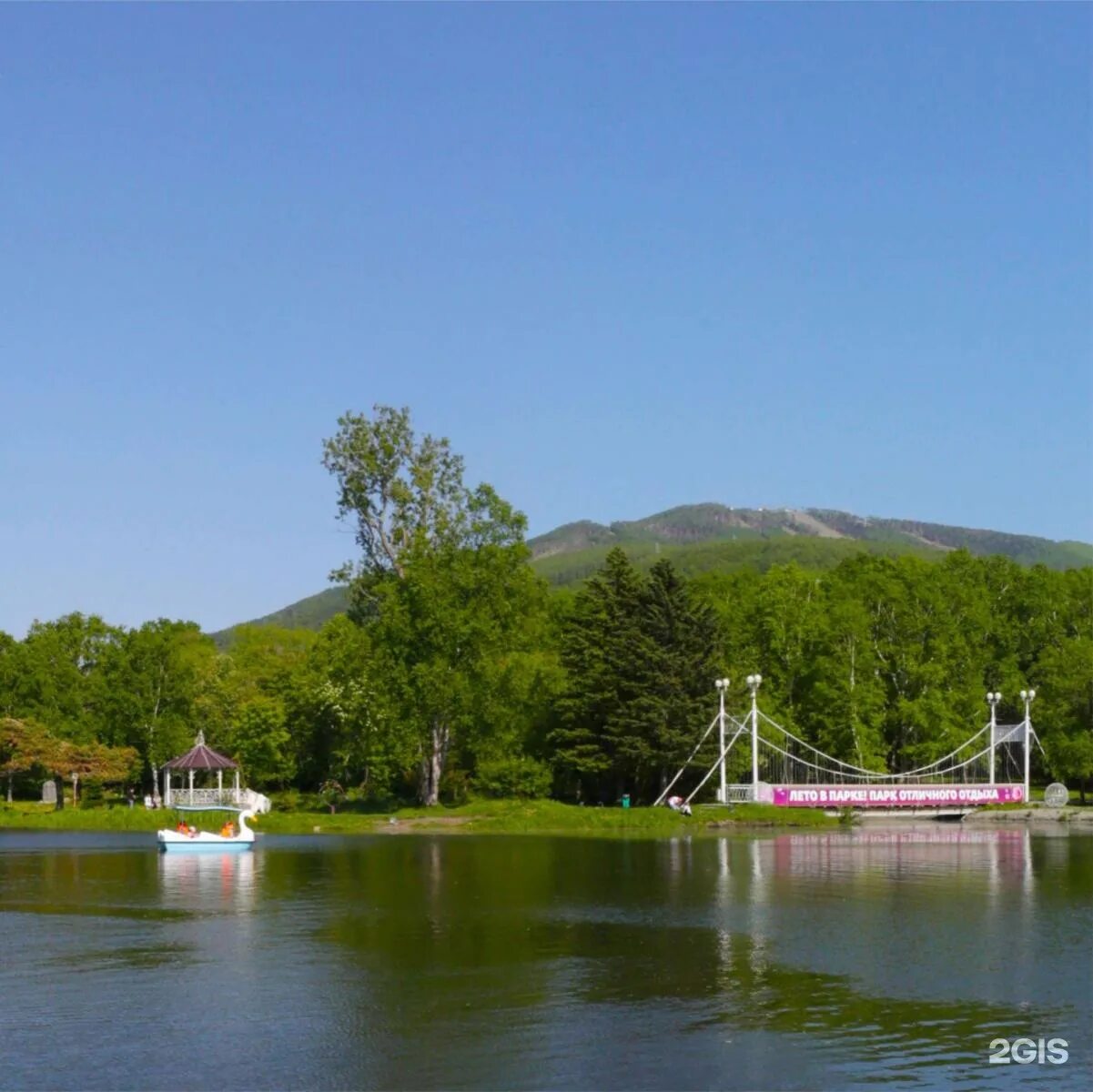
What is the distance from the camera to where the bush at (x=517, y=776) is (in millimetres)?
74688

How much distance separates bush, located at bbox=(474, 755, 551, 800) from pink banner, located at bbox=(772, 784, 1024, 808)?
1161cm

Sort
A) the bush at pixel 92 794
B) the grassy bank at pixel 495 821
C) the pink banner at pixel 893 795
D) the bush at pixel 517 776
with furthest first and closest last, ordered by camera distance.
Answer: the bush at pixel 92 794
the bush at pixel 517 776
the pink banner at pixel 893 795
the grassy bank at pixel 495 821

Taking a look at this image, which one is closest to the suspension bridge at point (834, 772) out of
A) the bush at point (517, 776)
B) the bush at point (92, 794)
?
the bush at point (517, 776)

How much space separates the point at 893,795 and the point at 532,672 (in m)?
18.2

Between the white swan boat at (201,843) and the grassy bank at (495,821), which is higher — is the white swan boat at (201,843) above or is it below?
above

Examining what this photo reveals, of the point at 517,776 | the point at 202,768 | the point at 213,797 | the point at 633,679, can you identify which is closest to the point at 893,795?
the point at 633,679

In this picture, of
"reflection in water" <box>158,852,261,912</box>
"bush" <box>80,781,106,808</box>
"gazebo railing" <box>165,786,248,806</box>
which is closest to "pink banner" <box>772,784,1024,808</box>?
"gazebo railing" <box>165,786,248,806</box>

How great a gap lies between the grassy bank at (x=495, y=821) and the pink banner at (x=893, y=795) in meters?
1.43

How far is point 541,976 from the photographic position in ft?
88.3

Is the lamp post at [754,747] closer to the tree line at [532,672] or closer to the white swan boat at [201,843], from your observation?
the tree line at [532,672]

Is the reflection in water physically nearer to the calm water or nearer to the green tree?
the calm water

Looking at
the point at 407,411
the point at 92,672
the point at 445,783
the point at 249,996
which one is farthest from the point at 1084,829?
the point at 92,672

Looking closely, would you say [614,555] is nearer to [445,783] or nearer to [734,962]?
[445,783]

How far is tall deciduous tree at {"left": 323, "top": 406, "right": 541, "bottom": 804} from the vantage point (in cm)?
7288
